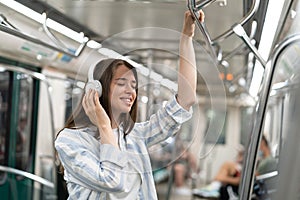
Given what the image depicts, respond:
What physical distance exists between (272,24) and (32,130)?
370cm

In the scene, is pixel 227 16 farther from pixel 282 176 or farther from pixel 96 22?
pixel 282 176

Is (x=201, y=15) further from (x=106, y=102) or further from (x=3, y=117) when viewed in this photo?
(x=3, y=117)

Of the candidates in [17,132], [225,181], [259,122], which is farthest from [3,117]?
[225,181]

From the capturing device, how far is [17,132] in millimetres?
5090

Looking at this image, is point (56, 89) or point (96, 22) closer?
point (96, 22)

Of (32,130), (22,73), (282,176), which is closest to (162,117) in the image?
(282,176)

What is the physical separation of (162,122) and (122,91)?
0.61 ft

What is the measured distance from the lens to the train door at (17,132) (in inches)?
190

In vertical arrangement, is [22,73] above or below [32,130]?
above

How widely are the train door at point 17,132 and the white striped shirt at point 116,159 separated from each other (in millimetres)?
3290

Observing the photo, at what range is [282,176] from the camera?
4.52ft

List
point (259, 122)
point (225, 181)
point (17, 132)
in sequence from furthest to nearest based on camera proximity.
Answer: point (225, 181) → point (17, 132) → point (259, 122)

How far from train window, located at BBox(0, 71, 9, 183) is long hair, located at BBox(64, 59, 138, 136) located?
3.38 m

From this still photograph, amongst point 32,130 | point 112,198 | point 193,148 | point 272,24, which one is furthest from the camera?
point 32,130
